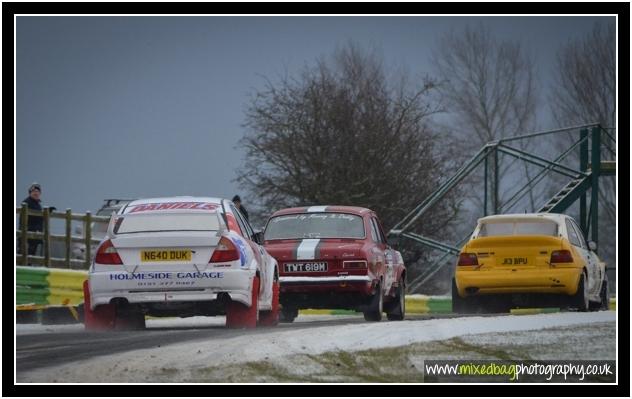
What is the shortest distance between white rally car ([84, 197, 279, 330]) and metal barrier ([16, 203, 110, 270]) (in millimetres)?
12557

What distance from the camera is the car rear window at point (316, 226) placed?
65.0ft

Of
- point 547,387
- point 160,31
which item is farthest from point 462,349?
point 160,31

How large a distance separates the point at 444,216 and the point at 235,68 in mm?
20248

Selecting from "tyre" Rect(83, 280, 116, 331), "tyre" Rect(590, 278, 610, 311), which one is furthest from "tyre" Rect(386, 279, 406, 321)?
"tyre" Rect(83, 280, 116, 331)

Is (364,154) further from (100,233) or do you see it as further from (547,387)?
(547,387)

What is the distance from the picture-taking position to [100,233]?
31.8 metres

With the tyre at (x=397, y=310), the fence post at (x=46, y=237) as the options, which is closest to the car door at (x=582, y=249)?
the tyre at (x=397, y=310)

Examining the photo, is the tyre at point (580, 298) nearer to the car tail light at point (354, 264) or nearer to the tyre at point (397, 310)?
the tyre at point (397, 310)

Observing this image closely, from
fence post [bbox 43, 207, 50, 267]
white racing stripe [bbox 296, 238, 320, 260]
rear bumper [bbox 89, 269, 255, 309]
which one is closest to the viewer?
rear bumper [bbox 89, 269, 255, 309]

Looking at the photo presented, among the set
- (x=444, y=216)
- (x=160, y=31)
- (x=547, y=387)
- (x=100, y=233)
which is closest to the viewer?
(x=547, y=387)

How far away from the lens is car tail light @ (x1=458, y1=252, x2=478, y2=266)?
19.6 meters

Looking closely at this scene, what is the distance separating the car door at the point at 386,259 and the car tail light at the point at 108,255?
541 cm

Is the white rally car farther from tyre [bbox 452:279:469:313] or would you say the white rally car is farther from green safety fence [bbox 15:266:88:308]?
green safety fence [bbox 15:266:88:308]

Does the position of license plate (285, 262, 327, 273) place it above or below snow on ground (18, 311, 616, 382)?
above
